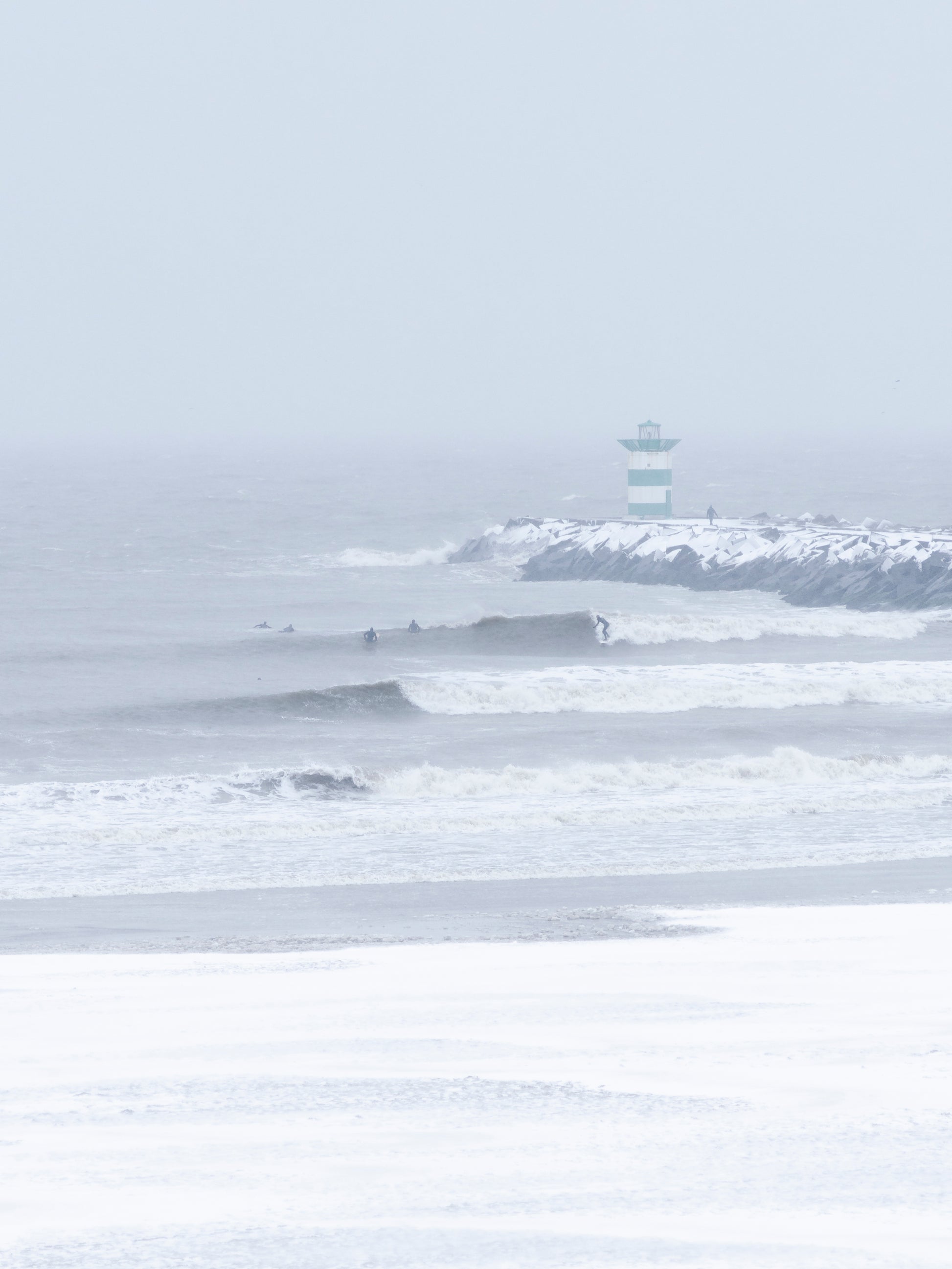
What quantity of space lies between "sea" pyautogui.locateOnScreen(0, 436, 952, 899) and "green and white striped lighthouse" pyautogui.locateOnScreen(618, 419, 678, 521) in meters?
5.59

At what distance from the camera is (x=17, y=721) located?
23703 mm

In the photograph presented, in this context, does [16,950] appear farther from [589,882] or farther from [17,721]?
[17,721]

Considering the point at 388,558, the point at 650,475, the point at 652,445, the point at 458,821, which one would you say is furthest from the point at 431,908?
the point at 388,558

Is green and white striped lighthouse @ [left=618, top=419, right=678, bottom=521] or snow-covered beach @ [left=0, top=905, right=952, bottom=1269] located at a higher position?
green and white striped lighthouse @ [left=618, top=419, right=678, bottom=521]

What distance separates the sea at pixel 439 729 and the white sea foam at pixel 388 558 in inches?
77.8

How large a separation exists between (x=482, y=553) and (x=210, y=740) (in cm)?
3269

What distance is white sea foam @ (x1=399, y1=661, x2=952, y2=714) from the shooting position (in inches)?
1027

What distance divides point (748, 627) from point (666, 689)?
30.4 feet

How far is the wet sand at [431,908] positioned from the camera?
12.2 metres

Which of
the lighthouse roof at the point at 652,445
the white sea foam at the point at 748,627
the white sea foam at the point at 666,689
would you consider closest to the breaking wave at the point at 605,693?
the white sea foam at the point at 666,689

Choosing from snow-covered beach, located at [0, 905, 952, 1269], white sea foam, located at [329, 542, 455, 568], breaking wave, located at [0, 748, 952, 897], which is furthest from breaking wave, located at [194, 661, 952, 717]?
white sea foam, located at [329, 542, 455, 568]

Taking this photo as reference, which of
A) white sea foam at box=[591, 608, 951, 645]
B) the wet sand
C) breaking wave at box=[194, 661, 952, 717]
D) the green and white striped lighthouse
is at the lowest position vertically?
the wet sand

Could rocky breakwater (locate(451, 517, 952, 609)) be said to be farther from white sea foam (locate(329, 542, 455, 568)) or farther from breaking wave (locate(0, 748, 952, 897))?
breaking wave (locate(0, 748, 952, 897))

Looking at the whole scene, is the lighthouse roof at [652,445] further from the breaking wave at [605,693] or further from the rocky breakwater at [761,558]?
the breaking wave at [605,693]
